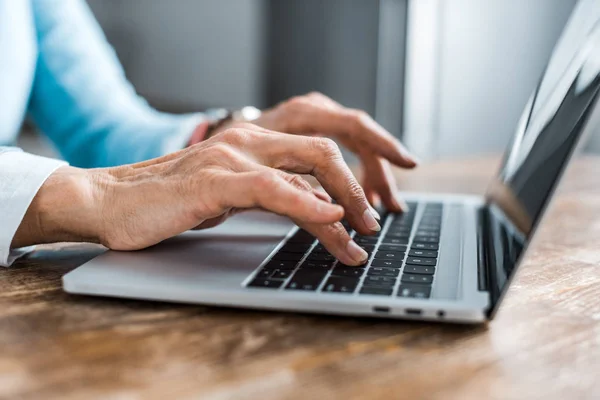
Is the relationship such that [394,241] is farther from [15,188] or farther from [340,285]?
[15,188]

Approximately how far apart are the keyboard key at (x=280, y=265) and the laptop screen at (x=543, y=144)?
156mm

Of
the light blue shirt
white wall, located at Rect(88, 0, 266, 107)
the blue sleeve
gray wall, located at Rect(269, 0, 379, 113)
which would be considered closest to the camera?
the light blue shirt

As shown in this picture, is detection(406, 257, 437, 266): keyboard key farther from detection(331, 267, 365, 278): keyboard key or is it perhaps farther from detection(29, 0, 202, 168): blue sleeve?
detection(29, 0, 202, 168): blue sleeve

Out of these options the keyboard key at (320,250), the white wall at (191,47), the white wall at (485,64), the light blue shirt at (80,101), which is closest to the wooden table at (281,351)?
the keyboard key at (320,250)

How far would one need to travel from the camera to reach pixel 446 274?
20.5 inches

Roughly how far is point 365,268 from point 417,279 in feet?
0.16

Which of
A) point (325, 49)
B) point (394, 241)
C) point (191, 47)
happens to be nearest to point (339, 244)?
point (394, 241)

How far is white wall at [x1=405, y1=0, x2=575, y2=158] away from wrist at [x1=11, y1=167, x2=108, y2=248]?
2.66 meters

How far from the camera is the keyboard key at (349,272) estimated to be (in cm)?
51

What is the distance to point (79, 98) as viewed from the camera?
4.10 ft

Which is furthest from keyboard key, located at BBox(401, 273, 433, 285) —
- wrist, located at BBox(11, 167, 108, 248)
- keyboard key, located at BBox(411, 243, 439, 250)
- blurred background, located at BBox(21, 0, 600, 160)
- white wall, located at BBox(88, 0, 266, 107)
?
white wall, located at BBox(88, 0, 266, 107)

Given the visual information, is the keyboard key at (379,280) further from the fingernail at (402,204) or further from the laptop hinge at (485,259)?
the fingernail at (402,204)

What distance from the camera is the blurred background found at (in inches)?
121

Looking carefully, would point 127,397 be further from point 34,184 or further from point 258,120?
point 258,120
